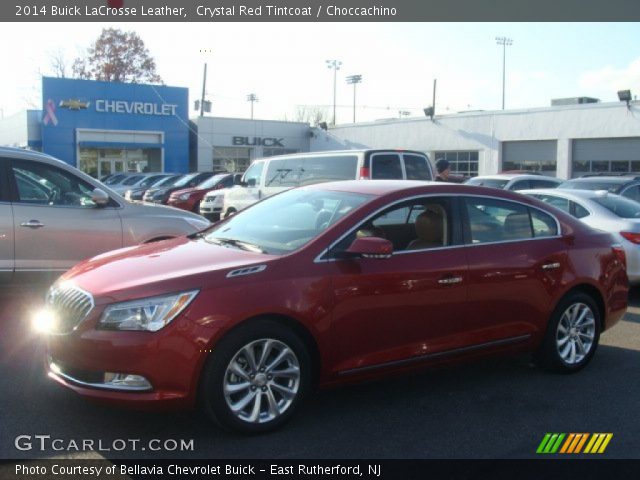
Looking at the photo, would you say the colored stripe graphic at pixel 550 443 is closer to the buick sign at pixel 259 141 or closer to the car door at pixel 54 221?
the car door at pixel 54 221

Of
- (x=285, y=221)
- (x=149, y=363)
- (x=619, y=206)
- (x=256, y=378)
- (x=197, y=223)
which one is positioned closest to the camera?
(x=149, y=363)

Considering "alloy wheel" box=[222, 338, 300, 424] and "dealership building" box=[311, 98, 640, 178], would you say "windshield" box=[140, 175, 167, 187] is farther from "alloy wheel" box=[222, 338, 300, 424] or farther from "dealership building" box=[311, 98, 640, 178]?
"alloy wheel" box=[222, 338, 300, 424]

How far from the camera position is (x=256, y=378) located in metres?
4.50

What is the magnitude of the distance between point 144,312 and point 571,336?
373 centimetres

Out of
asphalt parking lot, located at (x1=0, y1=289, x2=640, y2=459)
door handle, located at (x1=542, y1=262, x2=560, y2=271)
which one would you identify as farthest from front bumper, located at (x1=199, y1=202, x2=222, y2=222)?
door handle, located at (x1=542, y1=262, x2=560, y2=271)

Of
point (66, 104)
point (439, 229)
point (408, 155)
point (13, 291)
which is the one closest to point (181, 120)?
point (66, 104)

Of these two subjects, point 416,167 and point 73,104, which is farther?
point 73,104

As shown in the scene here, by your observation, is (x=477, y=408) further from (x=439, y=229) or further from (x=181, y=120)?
(x=181, y=120)

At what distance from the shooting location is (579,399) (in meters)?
5.45

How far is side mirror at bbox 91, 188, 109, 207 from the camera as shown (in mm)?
8070

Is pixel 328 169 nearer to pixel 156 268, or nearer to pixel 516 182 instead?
pixel 516 182

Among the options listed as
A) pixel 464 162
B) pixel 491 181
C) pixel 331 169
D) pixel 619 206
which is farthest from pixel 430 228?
pixel 464 162

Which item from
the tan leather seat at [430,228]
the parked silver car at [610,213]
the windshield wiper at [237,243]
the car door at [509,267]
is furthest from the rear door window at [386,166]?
the windshield wiper at [237,243]

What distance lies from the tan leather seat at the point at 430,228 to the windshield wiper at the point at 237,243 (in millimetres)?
1207
